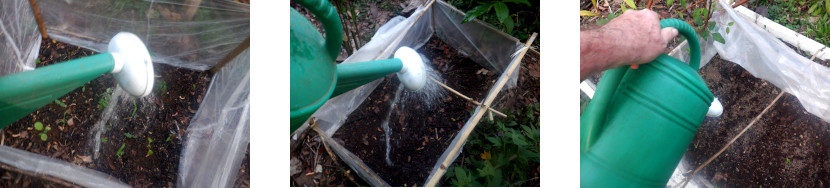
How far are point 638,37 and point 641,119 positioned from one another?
0.09 meters

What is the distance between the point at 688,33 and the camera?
1.67ft

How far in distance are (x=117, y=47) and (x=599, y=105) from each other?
72cm

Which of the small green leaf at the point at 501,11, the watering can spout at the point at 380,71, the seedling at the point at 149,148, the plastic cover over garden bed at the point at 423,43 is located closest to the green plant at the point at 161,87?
the seedling at the point at 149,148

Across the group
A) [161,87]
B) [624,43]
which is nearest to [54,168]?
[161,87]

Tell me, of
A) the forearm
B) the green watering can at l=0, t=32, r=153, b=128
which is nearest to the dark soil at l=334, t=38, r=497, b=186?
the green watering can at l=0, t=32, r=153, b=128

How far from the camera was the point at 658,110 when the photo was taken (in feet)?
1.70

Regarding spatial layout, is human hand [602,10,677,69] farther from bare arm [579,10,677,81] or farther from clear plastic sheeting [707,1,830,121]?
clear plastic sheeting [707,1,830,121]

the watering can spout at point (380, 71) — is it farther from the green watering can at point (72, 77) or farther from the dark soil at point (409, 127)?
the green watering can at point (72, 77)

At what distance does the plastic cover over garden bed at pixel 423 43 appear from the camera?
1.12m

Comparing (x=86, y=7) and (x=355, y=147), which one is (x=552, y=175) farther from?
(x=86, y=7)

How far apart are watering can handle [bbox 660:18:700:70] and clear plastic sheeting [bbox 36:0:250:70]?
29.3 inches

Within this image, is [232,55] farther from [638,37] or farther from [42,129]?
[638,37]

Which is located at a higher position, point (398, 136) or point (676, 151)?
point (676, 151)

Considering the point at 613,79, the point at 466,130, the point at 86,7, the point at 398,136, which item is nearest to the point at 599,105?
the point at 613,79
